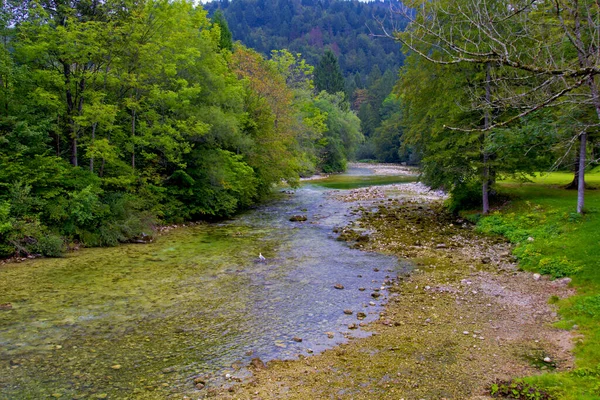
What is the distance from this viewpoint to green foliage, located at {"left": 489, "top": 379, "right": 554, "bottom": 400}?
616 cm

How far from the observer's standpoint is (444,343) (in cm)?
832

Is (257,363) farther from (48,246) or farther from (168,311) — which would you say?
(48,246)

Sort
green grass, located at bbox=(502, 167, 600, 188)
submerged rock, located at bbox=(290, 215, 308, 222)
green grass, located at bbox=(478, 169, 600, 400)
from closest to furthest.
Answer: green grass, located at bbox=(478, 169, 600, 400) → submerged rock, located at bbox=(290, 215, 308, 222) → green grass, located at bbox=(502, 167, 600, 188)

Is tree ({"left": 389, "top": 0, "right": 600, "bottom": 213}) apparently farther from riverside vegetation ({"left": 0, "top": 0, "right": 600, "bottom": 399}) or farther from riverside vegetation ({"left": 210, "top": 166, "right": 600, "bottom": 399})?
riverside vegetation ({"left": 210, "top": 166, "right": 600, "bottom": 399})

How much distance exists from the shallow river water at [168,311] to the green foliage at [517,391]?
125 inches

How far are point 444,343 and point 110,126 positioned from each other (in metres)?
15.9

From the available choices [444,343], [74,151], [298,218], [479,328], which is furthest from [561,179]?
[74,151]

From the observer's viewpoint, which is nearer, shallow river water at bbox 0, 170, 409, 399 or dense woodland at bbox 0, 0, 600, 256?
shallow river water at bbox 0, 170, 409, 399

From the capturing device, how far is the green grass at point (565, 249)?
659 centimetres

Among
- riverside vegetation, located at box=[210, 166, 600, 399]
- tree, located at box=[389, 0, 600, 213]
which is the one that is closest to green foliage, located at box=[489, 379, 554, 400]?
riverside vegetation, located at box=[210, 166, 600, 399]

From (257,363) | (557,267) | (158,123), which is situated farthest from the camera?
(158,123)

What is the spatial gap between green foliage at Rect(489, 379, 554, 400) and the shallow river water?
318 cm

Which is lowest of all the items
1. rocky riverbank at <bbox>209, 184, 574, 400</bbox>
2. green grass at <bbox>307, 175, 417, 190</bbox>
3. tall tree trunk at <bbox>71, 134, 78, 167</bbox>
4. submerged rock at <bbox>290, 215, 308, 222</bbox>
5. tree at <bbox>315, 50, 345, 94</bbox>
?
rocky riverbank at <bbox>209, 184, 574, 400</bbox>

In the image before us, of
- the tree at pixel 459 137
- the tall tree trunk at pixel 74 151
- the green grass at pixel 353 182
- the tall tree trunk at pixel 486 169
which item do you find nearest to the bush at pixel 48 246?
the tall tree trunk at pixel 74 151
